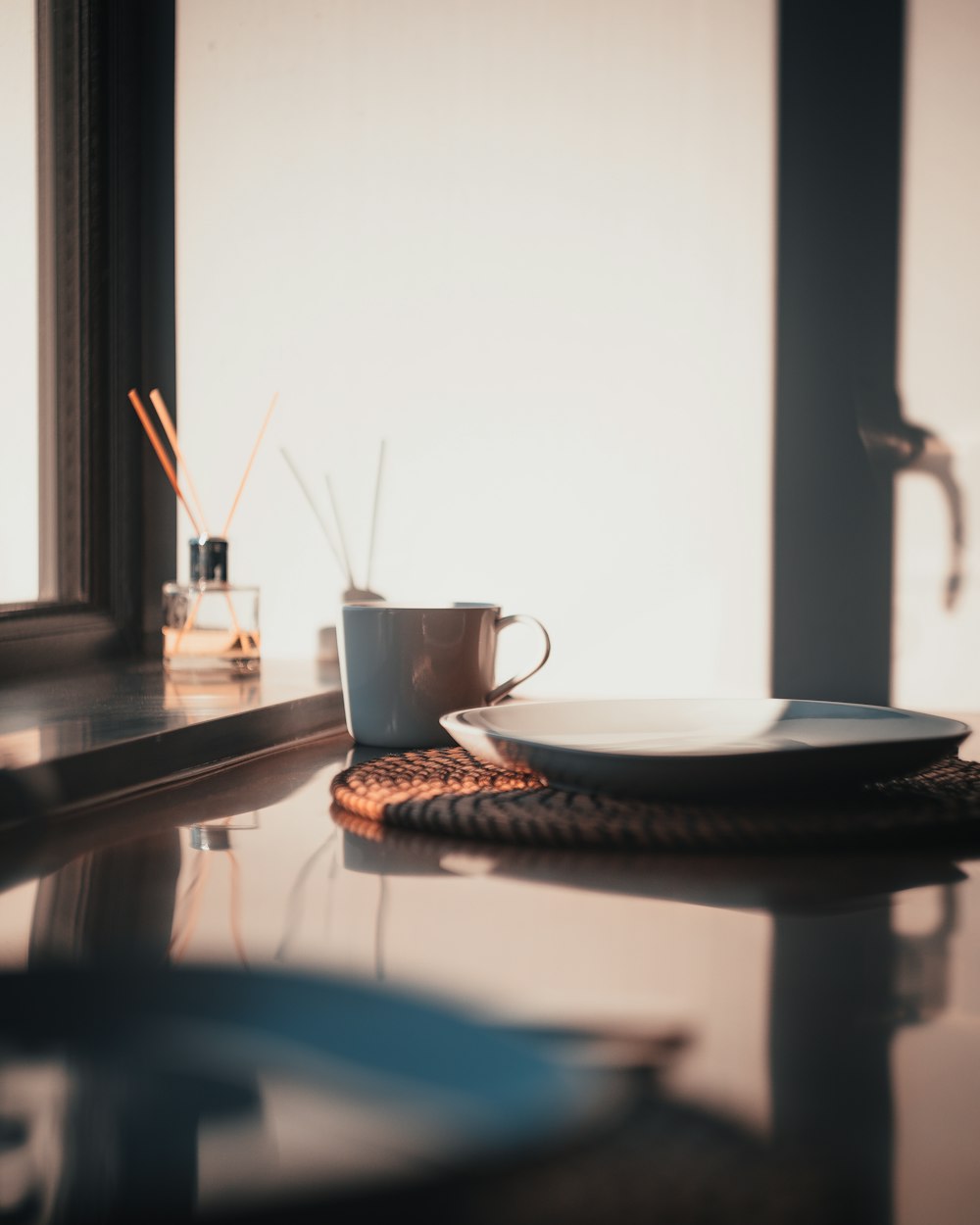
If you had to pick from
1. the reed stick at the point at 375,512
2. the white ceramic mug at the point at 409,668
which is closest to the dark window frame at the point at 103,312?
the reed stick at the point at 375,512

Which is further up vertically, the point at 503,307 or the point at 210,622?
→ the point at 503,307

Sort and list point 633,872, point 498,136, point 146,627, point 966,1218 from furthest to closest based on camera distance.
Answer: point 146,627, point 498,136, point 633,872, point 966,1218

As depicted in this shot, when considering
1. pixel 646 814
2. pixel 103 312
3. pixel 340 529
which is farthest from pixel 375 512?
pixel 646 814

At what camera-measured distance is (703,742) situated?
2.66 feet

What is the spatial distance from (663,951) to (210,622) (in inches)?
31.3

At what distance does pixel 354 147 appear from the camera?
130 cm

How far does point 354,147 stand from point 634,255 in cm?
33

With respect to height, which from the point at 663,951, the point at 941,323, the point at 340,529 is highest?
the point at 941,323

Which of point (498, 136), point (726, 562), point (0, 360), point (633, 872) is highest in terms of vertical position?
point (498, 136)

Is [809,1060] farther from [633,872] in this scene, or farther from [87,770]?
[87,770]

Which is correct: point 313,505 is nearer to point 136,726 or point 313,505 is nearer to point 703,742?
point 136,726

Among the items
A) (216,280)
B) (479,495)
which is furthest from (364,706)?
(216,280)

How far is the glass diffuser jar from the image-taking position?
3.76ft

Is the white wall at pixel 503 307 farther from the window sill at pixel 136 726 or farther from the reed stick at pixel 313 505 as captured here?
the window sill at pixel 136 726
